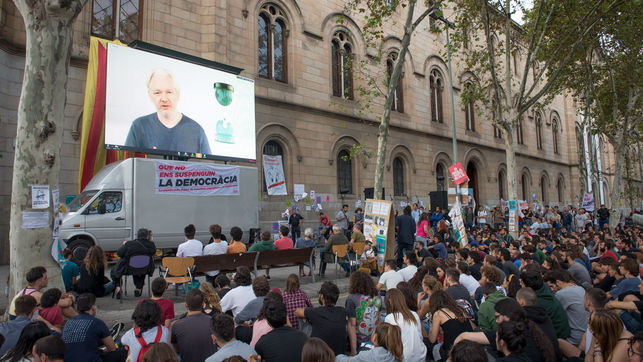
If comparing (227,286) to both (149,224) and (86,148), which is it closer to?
(149,224)

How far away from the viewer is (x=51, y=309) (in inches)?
201

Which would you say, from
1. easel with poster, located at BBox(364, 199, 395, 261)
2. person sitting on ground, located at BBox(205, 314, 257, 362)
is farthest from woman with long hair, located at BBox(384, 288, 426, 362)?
easel with poster, located at BBox(364, 199, 395, 261)

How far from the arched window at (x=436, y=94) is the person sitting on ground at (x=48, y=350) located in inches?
1080

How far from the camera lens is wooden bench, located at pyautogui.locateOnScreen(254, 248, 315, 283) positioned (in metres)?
9.97

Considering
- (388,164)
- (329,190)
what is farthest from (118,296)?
(388,164)

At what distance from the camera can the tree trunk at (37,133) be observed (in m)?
6.92

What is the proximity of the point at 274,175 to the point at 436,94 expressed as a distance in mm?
15094

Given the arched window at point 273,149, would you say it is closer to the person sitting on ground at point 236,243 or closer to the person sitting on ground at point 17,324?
the person sitting on ground at point 236,243

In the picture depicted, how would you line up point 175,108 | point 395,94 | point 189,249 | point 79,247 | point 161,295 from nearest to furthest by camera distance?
1. point 161,295
2. point 189,249
3. point 79,247
4. point 175,108
5. point 395,94

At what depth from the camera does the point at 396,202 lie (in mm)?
24859

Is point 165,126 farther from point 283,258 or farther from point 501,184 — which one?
point 501,184

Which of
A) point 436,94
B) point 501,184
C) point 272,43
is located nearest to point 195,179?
point 272,43

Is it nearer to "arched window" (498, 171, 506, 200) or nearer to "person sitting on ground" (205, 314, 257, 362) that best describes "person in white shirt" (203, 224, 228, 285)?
"person sitting on ground" (205, 314, 257, 362)

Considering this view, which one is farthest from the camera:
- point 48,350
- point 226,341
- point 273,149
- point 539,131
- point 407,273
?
point 539,131
